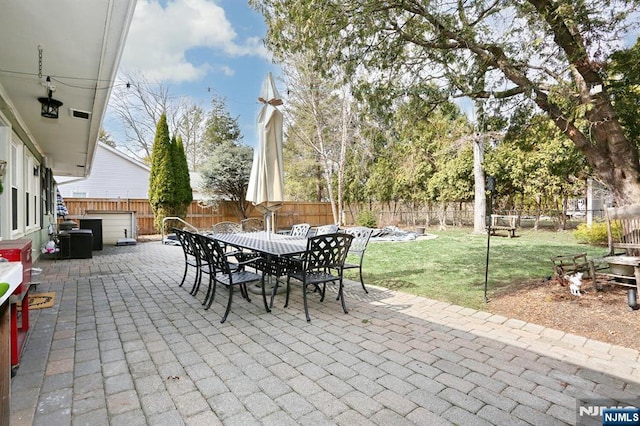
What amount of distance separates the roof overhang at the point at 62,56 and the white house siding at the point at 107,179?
41.4ft

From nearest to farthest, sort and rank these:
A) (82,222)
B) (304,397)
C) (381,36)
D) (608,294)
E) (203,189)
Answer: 1. (304,397)
2. (608,294)
3. (381,36)
4. (82,222)
5. (203,189)

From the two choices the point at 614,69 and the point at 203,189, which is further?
the point at 203,189

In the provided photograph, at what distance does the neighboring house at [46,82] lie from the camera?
2.67 meters

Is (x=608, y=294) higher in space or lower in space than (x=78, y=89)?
lower

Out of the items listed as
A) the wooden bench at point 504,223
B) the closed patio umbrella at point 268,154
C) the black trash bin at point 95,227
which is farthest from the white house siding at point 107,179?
the wooden bench at point 504,223

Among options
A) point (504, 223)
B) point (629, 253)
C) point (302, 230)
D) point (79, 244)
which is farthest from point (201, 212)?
point (629, 253)

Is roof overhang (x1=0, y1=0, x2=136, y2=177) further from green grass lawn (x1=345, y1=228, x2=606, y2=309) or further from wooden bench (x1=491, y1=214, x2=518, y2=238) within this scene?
wooden bench (x1=491, y1=214, x2=518, y2=238)

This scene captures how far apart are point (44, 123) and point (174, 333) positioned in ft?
17.6

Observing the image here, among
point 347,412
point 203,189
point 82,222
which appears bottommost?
point 347,412

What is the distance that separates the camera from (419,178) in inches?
638

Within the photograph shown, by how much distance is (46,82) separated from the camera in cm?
398

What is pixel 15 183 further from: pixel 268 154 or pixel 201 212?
pixel 201 212

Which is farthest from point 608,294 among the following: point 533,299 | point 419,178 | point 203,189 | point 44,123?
point 203,189

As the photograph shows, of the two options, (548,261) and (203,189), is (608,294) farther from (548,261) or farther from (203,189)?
(203,189)
